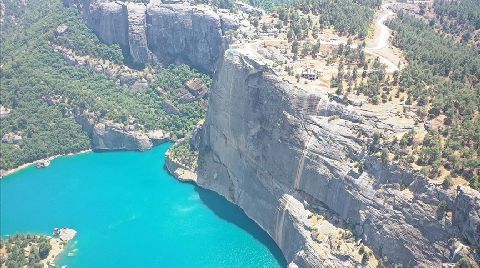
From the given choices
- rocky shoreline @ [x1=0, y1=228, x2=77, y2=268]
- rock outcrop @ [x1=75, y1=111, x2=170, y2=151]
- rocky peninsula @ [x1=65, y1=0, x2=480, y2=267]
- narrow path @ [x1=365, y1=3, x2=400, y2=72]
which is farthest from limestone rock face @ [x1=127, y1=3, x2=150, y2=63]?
rocky shoreline @ [x1=0, y1=228, x2=77, y2=268]

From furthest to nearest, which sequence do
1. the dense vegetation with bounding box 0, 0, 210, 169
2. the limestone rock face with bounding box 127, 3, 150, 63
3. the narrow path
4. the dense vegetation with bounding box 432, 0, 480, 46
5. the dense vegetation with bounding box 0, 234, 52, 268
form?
the limestone rock face with bounding box 127, 3, 150, 63 → the dense vegetation with bounding box 0, 0, 210, 169 → the dense vegetation with bounding box 432, 0, 480, 46 → the narrow path → the dense vegetation with bounding box 0, 234, 52, 268

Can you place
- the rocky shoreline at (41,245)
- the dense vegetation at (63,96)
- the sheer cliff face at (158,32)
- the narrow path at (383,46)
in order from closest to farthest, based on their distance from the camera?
the rocky shoreline at (41,245), the narrow path at (383,46), the dense vegetation at (63,96), the sheer cliff face at (158,32)

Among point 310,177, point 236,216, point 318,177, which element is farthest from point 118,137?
point 318,177

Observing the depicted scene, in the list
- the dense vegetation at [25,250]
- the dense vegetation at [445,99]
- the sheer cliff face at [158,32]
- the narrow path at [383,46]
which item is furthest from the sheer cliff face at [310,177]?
the sheer cliff face at [158,32]

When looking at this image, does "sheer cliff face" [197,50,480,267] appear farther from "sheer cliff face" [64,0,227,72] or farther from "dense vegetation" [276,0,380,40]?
"sheer cliff face" [64,0,227,72]

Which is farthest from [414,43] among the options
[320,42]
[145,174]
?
[145,174]

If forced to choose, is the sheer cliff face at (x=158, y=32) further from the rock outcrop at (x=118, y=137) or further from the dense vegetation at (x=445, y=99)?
the dense vegetation at (x=445, y=99)

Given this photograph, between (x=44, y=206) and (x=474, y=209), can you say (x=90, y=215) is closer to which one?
(x=44, y=206)
